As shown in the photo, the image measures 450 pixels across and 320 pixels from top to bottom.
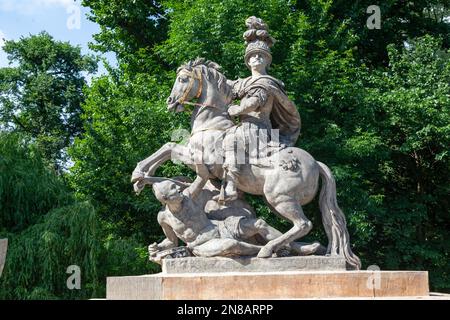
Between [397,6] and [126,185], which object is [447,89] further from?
[126,185]

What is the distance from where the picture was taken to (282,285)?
26.4ft

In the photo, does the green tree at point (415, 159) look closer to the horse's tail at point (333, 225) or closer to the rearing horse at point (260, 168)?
the horse's tail at point (333, 225)

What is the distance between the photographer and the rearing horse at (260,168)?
9008 millimetres

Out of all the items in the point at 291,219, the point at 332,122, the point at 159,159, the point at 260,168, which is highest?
the point at 332,122

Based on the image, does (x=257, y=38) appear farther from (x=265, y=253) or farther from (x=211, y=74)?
(x=265, y=253)

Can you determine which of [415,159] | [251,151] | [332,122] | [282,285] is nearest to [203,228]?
[251,151]

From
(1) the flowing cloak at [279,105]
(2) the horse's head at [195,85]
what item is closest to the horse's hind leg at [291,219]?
(1) the flowing cloak at [279,105]

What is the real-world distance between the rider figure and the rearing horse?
0.45 ft

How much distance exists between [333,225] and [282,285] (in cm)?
144

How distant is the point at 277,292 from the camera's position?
8.02 m

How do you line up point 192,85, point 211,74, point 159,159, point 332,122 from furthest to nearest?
point 332,122 < point 211,74 < point 192,85 < point 159,159

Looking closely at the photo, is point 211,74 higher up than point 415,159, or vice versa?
point 211,74

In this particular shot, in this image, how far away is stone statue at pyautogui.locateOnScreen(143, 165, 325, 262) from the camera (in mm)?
8859

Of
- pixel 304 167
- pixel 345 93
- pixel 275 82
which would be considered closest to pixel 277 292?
pixel 304 167
